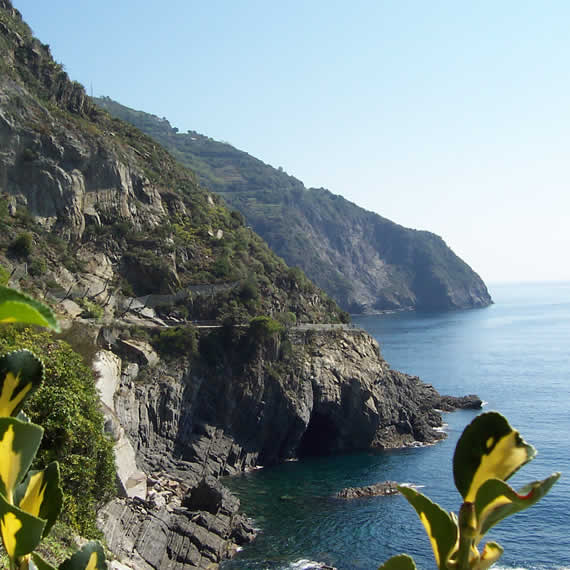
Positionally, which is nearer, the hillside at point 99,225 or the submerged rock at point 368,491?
the submerged rock at point 368,491

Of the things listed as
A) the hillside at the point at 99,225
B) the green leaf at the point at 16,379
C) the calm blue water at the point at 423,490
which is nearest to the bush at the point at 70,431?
the calm blue water at the point at 423,490

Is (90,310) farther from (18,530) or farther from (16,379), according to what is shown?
(18,530)

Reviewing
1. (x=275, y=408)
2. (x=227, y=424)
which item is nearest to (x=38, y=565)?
(x=227, y=424)

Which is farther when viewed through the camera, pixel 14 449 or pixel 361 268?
pixel 361 268

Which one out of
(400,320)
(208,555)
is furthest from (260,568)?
(400,320)

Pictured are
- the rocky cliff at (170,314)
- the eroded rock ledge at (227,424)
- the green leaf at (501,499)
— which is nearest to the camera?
the green leaf at (501,499)

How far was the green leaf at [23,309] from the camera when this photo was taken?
1.52m

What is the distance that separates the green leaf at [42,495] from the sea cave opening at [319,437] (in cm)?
5080

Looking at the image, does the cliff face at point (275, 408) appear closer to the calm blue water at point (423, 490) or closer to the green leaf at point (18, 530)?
the calm blue water at point (423, 490)

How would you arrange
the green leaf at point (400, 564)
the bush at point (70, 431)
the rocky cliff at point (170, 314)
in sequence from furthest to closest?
the rocky cliff at point (170, 314) < the bush at point (70, 431) < the green leaf at point (400, 564)

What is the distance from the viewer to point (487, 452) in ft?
6.04

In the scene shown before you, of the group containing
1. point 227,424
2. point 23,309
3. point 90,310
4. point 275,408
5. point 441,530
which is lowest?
point 227,424

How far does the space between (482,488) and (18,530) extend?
1.49 meters

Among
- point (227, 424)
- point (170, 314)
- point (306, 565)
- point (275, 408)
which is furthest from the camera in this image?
point (170, 314)
